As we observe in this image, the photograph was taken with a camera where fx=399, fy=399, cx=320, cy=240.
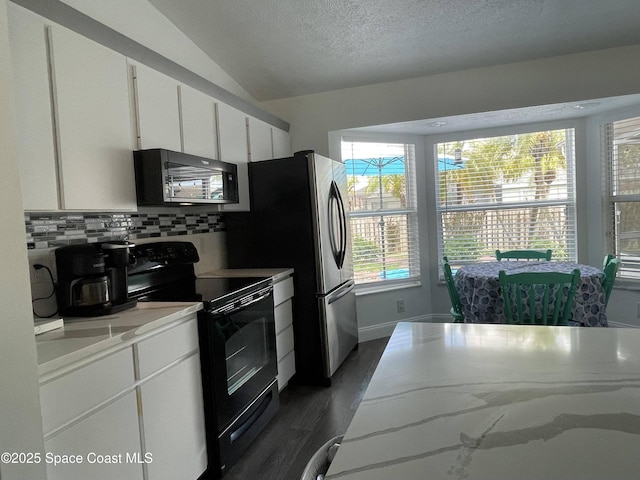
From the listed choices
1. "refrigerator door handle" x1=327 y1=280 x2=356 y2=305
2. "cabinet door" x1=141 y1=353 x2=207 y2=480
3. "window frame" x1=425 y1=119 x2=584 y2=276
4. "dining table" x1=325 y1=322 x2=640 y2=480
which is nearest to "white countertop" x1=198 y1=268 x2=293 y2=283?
"refrigerator door handle" x1=327 y1=280 x2=356 y2=305

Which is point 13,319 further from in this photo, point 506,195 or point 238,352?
point 506,195

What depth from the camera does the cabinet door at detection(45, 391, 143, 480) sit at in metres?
1.21

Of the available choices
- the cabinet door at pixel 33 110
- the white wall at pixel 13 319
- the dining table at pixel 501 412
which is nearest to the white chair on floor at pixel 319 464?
the dining table at pixel 501 412

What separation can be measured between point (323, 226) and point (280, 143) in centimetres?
108

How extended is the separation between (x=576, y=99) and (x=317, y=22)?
208 centimetres

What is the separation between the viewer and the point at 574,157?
3.79m

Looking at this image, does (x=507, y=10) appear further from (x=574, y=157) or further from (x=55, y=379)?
(x=55, y=379)

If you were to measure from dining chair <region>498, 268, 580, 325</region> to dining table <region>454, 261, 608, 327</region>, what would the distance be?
3.8 inches

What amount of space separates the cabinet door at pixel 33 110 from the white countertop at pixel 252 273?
132 centimetres

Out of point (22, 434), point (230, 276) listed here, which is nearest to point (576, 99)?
point (230, 276)

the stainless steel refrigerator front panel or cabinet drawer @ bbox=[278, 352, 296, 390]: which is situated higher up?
the stainless steel refrigerator front panel

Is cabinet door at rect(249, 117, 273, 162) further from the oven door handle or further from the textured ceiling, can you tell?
the oven door handle


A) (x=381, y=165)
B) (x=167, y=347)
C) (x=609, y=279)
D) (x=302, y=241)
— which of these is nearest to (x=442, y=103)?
(x=381, y=165)

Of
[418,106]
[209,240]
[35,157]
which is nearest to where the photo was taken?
[35,157]
